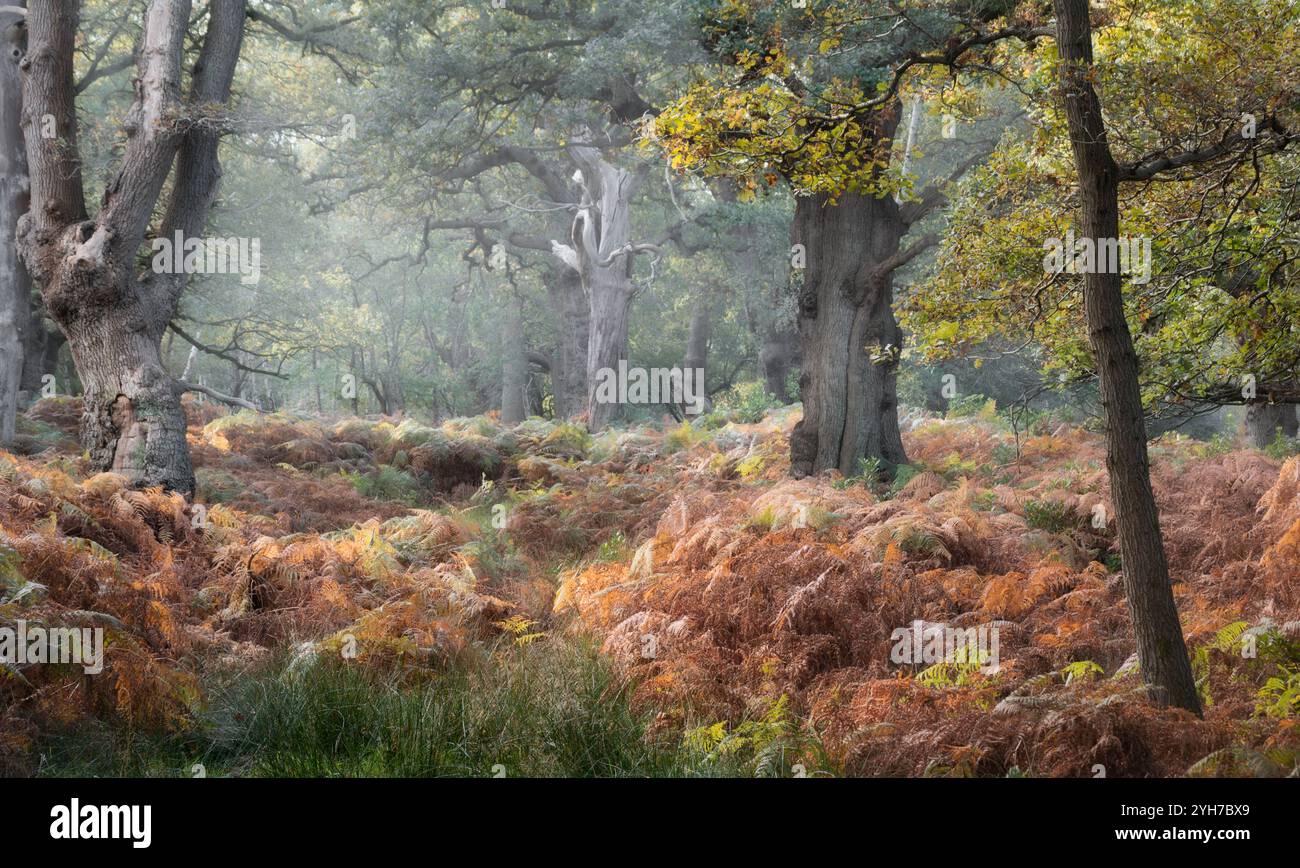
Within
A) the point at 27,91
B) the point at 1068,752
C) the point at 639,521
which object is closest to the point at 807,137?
the point at 1068,752

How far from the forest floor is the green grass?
0.02 m

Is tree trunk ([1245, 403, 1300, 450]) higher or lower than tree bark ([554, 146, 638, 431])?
lower

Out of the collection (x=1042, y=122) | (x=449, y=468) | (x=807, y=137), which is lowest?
(x=449, y=468)

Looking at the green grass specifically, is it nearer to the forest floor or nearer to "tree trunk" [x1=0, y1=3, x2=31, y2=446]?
the forest floor

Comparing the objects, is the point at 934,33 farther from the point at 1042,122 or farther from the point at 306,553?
the point at 306,553

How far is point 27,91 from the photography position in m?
10.3

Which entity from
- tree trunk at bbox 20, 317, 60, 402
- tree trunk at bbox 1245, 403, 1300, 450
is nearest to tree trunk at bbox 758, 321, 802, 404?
tree trunk at bbox 1245, 403, 1300, 450

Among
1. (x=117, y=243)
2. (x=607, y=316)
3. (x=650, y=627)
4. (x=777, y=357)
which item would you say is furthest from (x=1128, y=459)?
(x=777, y=357)

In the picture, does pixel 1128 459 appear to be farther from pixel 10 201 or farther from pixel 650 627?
pixel 10 201

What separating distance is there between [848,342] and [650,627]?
6285mm

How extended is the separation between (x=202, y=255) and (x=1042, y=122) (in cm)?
891

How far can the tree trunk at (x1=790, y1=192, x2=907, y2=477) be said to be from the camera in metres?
11.5

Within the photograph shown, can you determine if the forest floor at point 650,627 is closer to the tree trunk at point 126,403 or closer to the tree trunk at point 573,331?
the tree trunk at point 126,403
